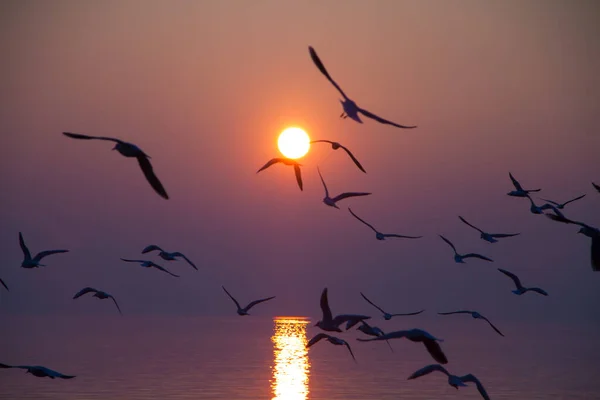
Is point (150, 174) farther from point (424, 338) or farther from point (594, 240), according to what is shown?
point (594, 240)

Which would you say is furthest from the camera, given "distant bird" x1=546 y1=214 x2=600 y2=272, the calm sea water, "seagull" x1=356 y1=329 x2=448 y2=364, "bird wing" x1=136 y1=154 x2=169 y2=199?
the calm sea water

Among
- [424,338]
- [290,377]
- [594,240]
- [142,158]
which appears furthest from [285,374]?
[142,158]

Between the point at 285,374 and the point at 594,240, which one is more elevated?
the point at 285,374

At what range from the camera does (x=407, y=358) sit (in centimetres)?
10181

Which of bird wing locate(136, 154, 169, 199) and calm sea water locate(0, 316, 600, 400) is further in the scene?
calm sea water locate(0, 316, 600, 400)

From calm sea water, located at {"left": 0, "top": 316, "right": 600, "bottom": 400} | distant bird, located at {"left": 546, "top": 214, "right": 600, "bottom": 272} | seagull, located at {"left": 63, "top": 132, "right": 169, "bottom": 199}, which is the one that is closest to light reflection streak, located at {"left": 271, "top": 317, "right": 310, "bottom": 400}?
calm sea water, located at {"left": 0, "top": 316, "right": 600, "bottom": 400}

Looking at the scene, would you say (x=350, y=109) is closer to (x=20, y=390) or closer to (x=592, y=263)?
(x=592, y=263)

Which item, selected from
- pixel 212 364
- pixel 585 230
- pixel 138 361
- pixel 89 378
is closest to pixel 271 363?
pixel 212 364

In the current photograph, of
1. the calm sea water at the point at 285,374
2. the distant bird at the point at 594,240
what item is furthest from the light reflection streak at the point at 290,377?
the distant bird at the point at 594,240

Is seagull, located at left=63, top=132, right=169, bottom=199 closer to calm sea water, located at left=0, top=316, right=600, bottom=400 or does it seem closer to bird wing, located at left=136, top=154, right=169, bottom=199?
bird wing, located at left=136, top=154, right=169, bottom=199

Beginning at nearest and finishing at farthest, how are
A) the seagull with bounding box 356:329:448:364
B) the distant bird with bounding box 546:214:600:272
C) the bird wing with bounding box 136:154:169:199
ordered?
the bird wing with bounding box 136:154:169:199 < the seagull with bounding box 356:329:448:364 < the distant bird with bounding box 546:214:600:272

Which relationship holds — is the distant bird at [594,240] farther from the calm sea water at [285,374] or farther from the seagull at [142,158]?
the calm sea water at [285,374]

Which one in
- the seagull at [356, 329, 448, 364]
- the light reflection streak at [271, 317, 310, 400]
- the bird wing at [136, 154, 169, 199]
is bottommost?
the seagull at [356, 329, 448, 364]

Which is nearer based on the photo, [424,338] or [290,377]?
[424,338]
